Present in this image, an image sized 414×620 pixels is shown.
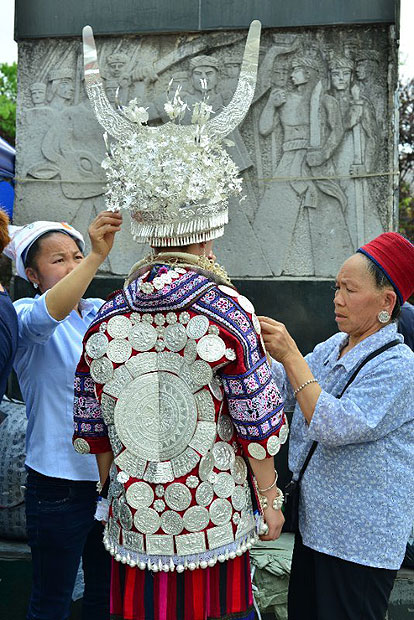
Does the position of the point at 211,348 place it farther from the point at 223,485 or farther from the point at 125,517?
the point at 125,517

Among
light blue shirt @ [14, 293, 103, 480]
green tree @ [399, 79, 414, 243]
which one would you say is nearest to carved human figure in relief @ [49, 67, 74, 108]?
light blue shirt @ [14, 293, 103, 480]

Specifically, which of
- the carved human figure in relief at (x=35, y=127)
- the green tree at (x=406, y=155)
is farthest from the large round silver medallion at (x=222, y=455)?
the green tree at (x=406, y=155)

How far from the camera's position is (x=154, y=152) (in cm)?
200

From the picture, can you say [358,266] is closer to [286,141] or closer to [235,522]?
[235,522]

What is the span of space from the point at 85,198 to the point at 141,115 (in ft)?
8.12

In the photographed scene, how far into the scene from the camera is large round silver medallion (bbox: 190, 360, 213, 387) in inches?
78.2

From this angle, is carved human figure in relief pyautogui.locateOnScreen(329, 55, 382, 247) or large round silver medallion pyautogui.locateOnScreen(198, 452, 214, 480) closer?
large round silver medallion pyautogui.locateOnScreen(198, 452, 214, 480)

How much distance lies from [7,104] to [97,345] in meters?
11.7

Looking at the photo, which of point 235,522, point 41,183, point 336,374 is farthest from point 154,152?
point 41,183

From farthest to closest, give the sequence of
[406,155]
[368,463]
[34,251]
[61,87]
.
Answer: [406,155], [61,87], [34,251], [368,463]

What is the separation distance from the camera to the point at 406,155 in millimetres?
9516

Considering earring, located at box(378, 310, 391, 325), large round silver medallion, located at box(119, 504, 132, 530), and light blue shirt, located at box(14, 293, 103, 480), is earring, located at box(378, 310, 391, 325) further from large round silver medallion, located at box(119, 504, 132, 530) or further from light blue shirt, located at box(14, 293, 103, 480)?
light blue shirt, located at box(14, 293, 103, 480)

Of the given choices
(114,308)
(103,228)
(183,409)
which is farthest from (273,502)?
(103,228)

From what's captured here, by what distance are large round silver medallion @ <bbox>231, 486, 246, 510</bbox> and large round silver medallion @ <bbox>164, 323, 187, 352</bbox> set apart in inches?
17.6
